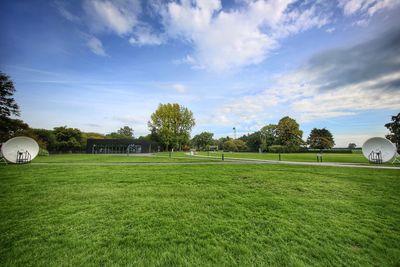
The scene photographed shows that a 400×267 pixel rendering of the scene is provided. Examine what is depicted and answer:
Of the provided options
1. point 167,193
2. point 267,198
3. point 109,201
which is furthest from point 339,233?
point 109,201

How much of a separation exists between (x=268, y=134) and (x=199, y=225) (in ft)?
269

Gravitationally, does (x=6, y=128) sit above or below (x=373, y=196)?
above

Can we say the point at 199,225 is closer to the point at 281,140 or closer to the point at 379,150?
the point at 379,150

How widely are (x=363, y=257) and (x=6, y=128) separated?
53.1 meters

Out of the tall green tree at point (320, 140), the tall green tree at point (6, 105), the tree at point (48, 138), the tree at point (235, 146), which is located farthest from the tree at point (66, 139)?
the tall green tree at point (320, 140)

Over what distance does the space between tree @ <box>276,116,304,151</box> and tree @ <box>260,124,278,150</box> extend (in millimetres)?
8110

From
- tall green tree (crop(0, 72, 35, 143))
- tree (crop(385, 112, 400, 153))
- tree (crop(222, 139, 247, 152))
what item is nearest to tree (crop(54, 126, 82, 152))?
tall green tree (crop(0, 72, 35, 143))

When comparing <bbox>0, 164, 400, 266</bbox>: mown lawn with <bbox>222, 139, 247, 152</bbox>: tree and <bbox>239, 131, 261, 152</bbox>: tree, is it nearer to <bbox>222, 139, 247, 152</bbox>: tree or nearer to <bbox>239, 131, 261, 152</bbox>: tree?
<bbox>239, 131, 261, 152</bbox>: tree

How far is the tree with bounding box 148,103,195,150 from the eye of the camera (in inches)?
2384

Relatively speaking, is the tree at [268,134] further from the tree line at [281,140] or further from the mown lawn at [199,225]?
the mown lawn at [199,225]

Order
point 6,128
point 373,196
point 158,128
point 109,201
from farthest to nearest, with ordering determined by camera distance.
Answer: point 158,128
point 6,128
point 373,196
point 109,201

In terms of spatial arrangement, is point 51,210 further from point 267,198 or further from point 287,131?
point 287,131

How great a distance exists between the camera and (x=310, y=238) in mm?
4449

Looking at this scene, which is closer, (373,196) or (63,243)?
(63,243)
